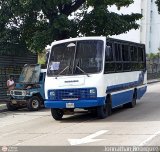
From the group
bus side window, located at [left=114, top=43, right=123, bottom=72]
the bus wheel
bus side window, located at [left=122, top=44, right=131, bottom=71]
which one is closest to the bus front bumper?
the bus wheel

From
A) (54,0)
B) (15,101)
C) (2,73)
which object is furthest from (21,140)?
(2,73)

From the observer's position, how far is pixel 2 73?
24.8 meters

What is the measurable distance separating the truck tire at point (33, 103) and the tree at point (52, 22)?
422 centimetres

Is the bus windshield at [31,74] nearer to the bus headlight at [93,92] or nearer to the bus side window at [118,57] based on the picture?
the bus side window at [118,57]

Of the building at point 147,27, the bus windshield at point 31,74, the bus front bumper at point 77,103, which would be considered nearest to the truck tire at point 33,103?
the bus windshield at point 31,74

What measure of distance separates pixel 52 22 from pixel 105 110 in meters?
9.46

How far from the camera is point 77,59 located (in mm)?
15539

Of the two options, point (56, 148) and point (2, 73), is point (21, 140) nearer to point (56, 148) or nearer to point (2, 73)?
point (56, 148)

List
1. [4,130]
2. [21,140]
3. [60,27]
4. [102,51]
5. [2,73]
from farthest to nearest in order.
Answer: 1. [2,73]
2. [60,27]
3. [102,51]
4. [4,130]
5. [21,140]

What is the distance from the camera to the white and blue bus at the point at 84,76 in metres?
15.0

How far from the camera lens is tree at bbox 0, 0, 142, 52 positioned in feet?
75.6

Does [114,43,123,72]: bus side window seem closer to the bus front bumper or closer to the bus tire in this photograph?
the bus tire

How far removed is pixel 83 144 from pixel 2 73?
48.6 ft

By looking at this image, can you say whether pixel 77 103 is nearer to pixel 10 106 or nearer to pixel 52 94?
pixel 52 94
